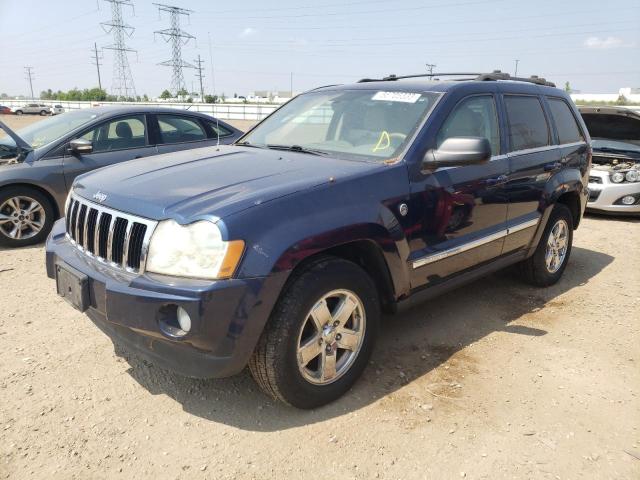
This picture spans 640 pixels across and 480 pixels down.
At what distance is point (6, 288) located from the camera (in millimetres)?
4496

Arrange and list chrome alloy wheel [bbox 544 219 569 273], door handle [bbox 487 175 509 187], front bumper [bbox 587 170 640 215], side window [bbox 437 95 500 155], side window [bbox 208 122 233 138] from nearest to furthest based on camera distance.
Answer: side window [bbox 437 95 500 155] → door handle [bbox 487 175 509 187] → chrome alloy wheel [bbox 544 219 569 273] → side window [bbox 208 122 233 138] → front bumper [bbox 587 170 640 215]

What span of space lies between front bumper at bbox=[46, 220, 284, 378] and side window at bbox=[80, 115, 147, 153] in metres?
4.09

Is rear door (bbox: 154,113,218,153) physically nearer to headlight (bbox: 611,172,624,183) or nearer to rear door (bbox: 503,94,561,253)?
rear door (bbox: 503,94,561,253)

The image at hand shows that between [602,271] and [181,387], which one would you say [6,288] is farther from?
[602,271]

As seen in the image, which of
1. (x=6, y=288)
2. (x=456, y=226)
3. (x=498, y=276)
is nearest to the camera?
(x=456, y=226)

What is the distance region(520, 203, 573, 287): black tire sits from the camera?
4.68 m

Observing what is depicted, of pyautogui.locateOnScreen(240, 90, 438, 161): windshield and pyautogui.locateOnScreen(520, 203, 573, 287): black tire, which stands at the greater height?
pyautogui.locateOnScreen(240, 90, 438, 161): windshield

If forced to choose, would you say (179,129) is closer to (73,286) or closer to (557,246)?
(73,286)

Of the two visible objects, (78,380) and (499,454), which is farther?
(78,380)

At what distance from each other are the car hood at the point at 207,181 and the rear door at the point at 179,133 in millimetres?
3140

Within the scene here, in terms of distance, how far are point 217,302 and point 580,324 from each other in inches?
124

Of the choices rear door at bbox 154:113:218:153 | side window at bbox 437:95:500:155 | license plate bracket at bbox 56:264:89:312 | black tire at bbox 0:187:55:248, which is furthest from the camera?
rear door at bbox 154:113:218:153

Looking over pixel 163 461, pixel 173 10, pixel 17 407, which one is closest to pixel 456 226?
pixel 163 461

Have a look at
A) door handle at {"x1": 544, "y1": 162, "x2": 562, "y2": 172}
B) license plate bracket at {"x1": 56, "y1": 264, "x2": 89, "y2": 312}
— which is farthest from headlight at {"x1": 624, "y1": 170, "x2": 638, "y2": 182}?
license plate bracket at {"x1": 56, "y1": 264, "x2": 89, "y2": 312}
